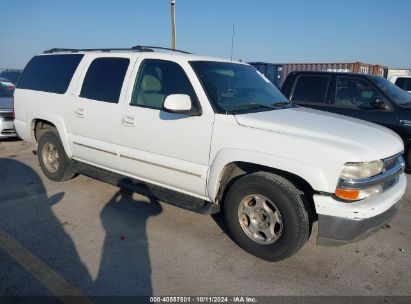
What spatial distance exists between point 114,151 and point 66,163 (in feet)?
4.19

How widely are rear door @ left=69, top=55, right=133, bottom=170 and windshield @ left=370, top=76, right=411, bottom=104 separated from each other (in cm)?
463

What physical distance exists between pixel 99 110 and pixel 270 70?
660 inches

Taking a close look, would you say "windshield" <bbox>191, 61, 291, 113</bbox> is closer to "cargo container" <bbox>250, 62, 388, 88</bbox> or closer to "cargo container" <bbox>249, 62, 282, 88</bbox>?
"cargo container" <bbox>250, 62, 388, 88</bbox>

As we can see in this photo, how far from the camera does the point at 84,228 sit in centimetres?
387

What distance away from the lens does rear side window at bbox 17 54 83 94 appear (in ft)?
16.1

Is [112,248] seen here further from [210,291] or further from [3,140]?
[3,140]

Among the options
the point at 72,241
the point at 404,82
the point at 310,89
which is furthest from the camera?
the point at 404,82

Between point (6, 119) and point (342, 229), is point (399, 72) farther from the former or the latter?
point (342, 229)

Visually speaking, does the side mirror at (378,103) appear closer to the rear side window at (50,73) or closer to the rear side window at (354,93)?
the rear side window at (354,93)

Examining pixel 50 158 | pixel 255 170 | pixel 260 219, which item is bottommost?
pixel 50 158

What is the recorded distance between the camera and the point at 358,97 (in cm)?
638

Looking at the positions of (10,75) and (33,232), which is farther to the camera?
(10,75)

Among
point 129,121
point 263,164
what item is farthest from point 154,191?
point 263,164

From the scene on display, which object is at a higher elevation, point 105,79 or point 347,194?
point 105,79
